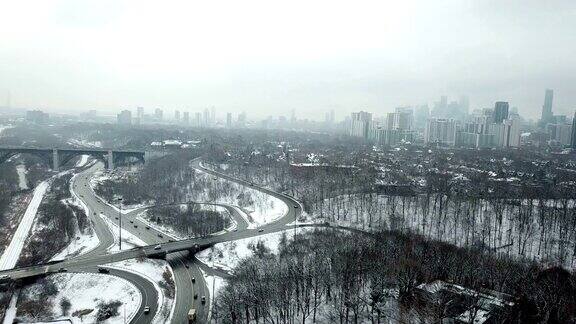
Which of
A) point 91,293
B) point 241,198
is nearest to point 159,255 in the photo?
point 91,293

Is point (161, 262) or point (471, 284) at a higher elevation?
point (471, 284)

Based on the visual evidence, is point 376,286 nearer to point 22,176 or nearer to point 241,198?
point 241,198

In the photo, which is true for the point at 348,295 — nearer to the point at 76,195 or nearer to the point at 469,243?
the point at 469,243

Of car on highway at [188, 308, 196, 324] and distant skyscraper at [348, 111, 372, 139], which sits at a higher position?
distant skyscraper at [348, 111, 372, 139]

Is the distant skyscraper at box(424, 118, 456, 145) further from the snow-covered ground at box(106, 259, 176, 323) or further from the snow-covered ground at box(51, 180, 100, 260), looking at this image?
the snow-covered ground at box(106, 259, 176, 323)

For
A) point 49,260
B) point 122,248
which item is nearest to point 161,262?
point 122,248

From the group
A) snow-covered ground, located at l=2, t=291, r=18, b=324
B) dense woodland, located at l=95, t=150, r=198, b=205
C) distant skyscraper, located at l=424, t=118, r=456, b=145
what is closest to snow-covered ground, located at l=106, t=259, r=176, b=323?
snow-covered ground, located at l=2, t=291, r=18, b=324
